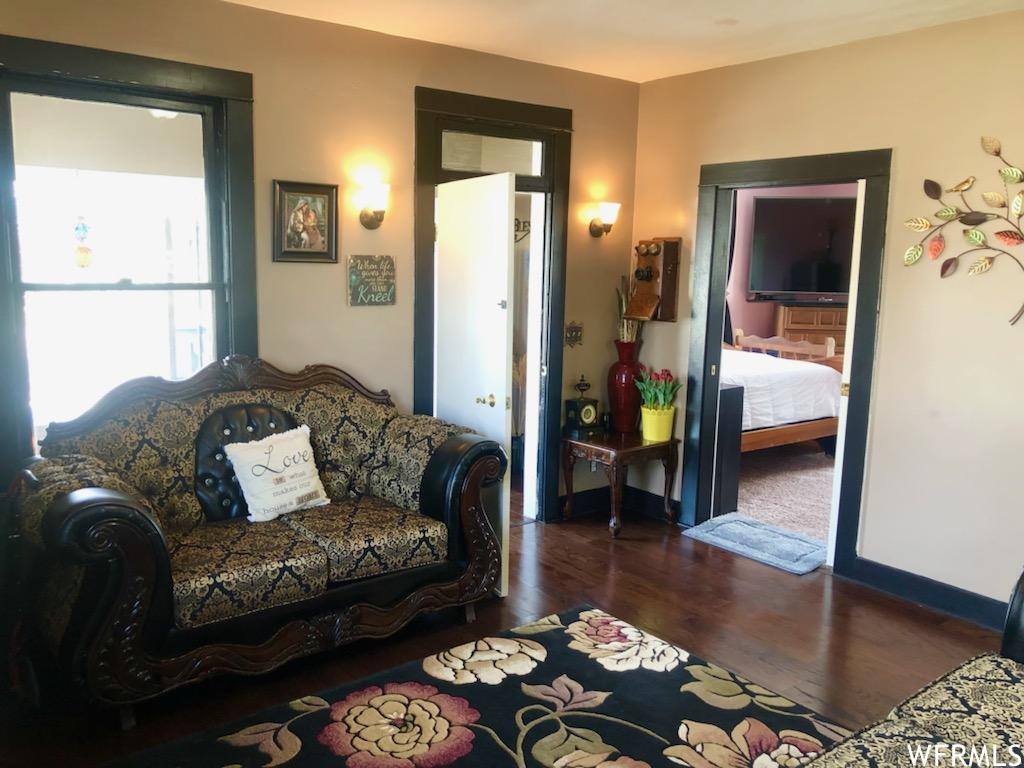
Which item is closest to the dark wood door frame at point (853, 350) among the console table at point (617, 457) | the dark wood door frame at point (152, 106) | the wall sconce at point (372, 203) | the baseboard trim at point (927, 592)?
the baseboard trim at point (927, 592)

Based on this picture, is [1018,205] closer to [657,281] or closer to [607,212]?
[657,281]

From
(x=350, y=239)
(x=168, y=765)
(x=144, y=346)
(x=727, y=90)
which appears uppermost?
(x=727, y=90)

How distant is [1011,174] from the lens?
3432 millimetres

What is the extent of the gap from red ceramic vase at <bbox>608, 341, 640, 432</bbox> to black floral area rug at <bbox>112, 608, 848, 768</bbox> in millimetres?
1975

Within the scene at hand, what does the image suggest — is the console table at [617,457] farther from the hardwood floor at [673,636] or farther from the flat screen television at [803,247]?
the flat screen television at [803,247]

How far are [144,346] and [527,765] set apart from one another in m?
2.47

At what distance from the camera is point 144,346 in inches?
144

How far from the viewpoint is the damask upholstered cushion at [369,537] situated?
3.13 meters

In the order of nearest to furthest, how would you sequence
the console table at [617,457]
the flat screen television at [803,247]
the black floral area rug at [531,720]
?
the black floral area rug at [531,720] → the console table at [617,457] → the flat screen television at [803,247]

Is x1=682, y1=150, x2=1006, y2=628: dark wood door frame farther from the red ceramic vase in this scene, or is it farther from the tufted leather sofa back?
Result: the tufted leather sofa back

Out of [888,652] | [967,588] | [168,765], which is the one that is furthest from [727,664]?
[168,765]

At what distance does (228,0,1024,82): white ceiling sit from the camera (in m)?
3.47

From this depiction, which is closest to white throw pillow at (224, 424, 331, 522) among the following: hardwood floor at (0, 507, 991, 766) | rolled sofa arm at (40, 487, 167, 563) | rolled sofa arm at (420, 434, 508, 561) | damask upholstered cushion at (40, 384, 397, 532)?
damask upholstered cushion at (40, 384, 397, 532)

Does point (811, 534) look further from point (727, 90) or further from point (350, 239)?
point (350, 239)
